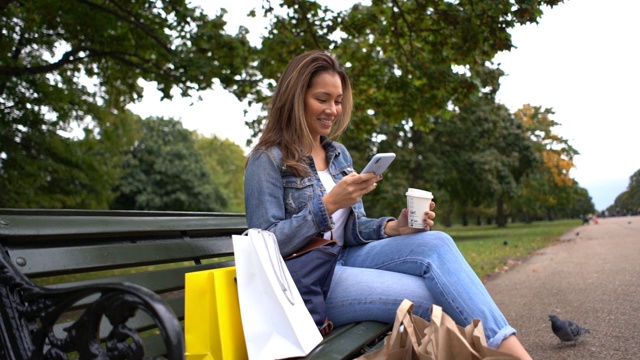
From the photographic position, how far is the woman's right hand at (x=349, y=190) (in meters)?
2.32

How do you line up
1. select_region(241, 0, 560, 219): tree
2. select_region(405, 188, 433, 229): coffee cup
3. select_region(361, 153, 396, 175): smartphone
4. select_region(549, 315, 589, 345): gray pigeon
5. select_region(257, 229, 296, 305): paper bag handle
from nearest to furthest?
select_region(257, 229, 296, 305): paper bag handle
select_region(361, 153, 396, 175): smartphone
select_region(405, 188, 433, 229): coffee cup
select_region(549, 315, 589, 345): gray pigeon
select_region(241, 0, 560, 219): tree

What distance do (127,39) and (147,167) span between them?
3352 cm

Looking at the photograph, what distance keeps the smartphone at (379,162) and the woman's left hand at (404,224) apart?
426mm

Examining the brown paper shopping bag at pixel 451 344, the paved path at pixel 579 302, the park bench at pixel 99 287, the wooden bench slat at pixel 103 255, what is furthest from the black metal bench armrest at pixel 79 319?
the paved path at pixel 579 302

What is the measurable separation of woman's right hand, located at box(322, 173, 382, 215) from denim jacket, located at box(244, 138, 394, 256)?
0.04m

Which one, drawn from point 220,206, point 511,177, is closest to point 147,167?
point 220,206

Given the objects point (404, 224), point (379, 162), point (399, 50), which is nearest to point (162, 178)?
point (399, 50)

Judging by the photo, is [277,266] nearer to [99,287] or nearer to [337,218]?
[99,287]

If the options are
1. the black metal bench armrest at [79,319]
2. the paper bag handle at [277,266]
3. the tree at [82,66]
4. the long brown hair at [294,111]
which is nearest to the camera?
the black metal bench armrest at [79,319]

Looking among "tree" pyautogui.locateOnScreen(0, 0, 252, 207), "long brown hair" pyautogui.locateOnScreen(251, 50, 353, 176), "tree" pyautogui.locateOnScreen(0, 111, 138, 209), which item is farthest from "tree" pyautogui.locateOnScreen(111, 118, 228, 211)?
"long brown hair" pyautogui.locateOnScreen(251, 50, 353, 176)

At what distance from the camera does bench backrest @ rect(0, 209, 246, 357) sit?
5.99 feet

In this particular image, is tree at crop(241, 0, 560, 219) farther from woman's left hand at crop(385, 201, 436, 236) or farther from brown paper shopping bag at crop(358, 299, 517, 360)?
brown paper shopping bag at crop(358, 299, 517, 360)

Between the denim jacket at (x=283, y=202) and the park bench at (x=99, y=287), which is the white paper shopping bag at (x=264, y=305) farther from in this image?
the denim jacket at (x=283, y=202)

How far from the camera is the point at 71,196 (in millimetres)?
12648
